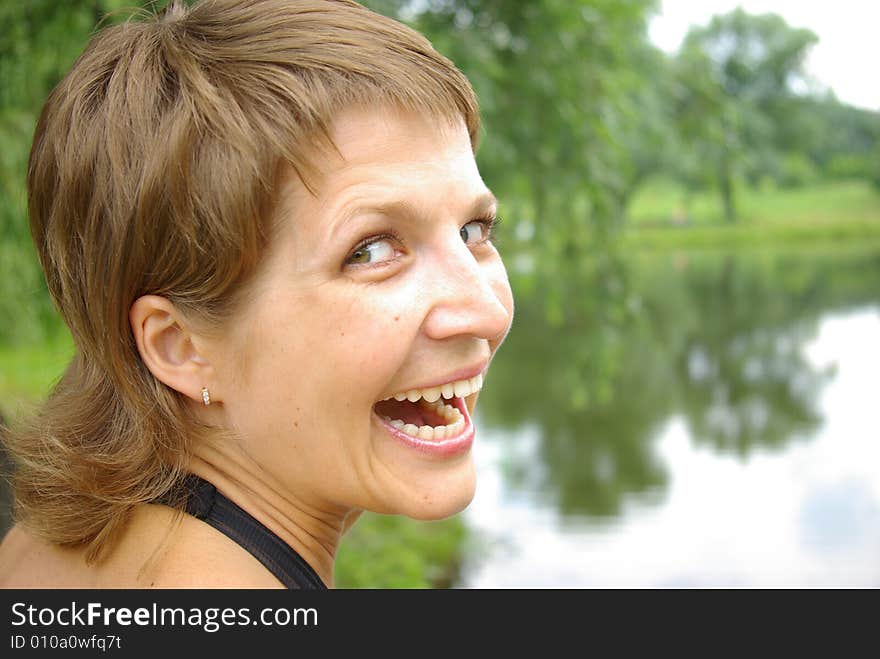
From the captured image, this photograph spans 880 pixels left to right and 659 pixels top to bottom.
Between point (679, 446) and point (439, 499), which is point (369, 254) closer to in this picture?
point (439, 499)

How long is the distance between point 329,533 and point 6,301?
12.1 feet

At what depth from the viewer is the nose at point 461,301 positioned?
1.26m

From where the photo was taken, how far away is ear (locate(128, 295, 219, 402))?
4.42ft

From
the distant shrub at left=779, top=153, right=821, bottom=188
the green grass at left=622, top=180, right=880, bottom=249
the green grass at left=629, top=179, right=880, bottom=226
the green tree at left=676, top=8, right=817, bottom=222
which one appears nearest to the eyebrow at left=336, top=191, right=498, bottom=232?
the green tree at left=676, top=8, right=817, bottom=222

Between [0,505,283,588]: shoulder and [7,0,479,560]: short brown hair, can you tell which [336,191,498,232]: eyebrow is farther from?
[0,505,283,588]: shoulder

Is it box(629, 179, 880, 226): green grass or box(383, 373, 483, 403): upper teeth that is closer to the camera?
box(383, 373, 483, 403): upper teeth

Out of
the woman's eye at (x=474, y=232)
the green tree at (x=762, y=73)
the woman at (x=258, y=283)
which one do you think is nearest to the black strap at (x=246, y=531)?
the woman at (x=258, y=283)

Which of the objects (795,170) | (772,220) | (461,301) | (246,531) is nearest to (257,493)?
(246,531)

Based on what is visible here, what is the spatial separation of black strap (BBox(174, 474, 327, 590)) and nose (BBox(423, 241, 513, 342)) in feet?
1.25

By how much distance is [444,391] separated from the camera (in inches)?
52.4
